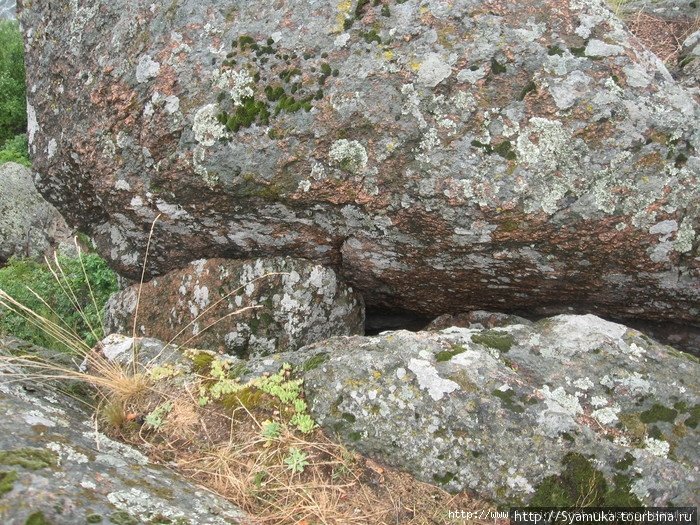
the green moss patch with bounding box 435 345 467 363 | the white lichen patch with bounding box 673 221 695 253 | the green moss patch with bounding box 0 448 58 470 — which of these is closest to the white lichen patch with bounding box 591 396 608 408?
the green moss patch with bounding box 435 345 467 363

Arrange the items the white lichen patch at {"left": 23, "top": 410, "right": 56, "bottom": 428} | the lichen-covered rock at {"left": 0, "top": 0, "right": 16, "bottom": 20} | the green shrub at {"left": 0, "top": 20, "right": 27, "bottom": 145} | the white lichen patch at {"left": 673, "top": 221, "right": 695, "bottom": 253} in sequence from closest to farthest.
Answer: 1. the white lichen patch at {"left": 23, "top": 410, "right": 56, "bottom": 428}
2. the white lichen patch at {"left": 673, "top": 221, "right": 695, "bottom": 253}
3. the green shrub at {"left": 0, "top": 20, "right": 27, "bottom": 145}
4. the lichen-covered rock at {"left": 0, "top": 0, "right": 16, "bottom": 20}

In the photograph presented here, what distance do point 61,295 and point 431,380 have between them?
222 inches

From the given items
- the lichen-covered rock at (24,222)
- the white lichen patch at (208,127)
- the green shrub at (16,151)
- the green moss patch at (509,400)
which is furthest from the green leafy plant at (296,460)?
the green shrub at (16,151)

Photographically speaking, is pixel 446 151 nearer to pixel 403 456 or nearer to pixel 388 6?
pixel 388 6

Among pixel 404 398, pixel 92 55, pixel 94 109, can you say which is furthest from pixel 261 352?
pixel 92 55

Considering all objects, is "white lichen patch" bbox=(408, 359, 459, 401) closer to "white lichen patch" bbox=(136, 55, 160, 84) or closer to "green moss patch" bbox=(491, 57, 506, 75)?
"green moss patch" bbox=(491, 57, 506, 75)

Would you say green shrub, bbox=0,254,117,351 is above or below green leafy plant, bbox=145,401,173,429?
below

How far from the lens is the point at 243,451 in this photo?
3.06 metres

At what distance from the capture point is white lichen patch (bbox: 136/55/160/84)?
14.0 feet

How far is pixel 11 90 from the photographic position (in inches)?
619

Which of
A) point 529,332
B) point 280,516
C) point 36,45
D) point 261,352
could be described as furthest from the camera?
point 36,45

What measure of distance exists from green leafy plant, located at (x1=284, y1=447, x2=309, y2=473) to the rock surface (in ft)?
0.65

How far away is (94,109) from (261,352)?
2.07m

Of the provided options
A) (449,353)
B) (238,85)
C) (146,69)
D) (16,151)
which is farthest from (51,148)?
(16,151)
